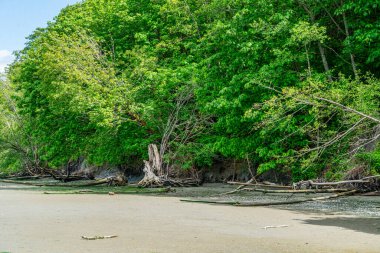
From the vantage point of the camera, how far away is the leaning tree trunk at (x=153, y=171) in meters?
24.0

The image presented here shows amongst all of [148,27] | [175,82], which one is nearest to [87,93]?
[175,82]

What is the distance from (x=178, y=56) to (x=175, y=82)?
13.3 feet

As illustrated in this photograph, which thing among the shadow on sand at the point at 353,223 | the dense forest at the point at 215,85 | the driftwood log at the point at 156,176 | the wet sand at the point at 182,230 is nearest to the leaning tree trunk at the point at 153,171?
the driftwood log at the point at 156,176

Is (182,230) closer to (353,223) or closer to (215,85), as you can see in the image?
(353,223)

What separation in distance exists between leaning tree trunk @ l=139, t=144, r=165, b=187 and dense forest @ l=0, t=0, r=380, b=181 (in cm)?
102

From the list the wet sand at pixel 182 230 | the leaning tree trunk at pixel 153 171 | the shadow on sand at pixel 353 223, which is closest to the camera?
the wet sand at pixel 182 230

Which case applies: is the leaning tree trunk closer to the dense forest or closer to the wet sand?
the dense forest

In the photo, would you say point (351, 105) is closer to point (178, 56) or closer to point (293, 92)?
point (293, 92)

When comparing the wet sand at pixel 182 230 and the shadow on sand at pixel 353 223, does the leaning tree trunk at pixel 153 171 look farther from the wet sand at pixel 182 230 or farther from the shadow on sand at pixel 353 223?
the shadow on sand at pixel 353 223

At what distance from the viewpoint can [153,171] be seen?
25.0m

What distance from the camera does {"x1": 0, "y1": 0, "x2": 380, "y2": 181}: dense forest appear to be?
17812mm

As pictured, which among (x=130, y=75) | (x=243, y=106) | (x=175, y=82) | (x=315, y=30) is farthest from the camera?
(x=130, y=75)

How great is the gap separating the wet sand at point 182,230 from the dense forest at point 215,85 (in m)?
5.25

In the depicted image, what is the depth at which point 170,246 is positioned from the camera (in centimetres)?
762
